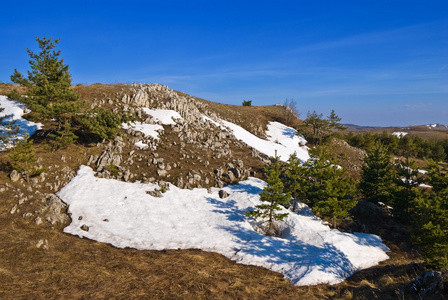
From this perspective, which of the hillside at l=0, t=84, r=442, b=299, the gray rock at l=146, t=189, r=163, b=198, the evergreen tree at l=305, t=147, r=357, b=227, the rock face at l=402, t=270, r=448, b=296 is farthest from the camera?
the gray rock at l=146, t=189, r=163, b=198

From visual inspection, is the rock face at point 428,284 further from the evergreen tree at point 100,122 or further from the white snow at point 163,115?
the white snow at point 163,115

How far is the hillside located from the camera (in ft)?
38.5

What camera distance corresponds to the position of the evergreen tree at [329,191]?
2128cm

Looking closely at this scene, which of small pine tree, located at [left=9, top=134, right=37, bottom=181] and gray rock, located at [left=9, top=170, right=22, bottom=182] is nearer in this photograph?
small pine tree, located at [left=9, top=134, right=37, bottom=181]

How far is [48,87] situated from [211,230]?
2223 centimetres

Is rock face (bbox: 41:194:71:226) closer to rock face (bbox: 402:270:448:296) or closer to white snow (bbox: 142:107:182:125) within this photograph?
white snow (bbox: 142:107:182:125)

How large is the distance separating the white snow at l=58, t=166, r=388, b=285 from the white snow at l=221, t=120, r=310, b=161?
1686 centimetres

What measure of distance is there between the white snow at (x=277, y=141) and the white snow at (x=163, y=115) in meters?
10.7

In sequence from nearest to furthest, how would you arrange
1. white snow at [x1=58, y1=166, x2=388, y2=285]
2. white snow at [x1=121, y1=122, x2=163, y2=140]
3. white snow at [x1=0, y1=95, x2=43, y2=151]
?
white snow at [x1=58, y1=166, x2=388, y2=285], white snow at [x1=0, y1=95, x2=43, y2=151], white snow at [x1=121, y1=122, x2=163, y2=140]

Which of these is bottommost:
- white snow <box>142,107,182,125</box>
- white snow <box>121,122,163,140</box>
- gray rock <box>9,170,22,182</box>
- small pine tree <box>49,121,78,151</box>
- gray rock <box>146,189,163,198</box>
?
gray rock <box>146,189,163,198</box>

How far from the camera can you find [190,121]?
38281mm

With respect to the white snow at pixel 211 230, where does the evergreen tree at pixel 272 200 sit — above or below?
above

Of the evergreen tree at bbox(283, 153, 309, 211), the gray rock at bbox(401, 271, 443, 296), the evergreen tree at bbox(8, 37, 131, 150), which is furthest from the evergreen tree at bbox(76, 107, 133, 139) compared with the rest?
the gray rock at bbox(401, 271, 443, 296)

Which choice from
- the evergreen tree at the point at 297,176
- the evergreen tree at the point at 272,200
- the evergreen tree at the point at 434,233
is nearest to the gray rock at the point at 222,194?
the evergreen tree at the point at 272,200
